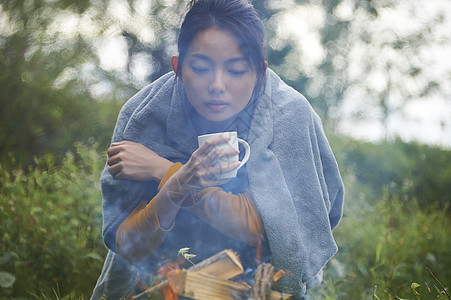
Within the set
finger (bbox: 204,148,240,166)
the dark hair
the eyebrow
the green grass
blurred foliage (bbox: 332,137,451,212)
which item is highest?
the dark hair

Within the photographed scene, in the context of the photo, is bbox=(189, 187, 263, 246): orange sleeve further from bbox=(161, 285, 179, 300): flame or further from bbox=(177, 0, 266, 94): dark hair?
bbox=(177, 0, 266, 94): dark hair

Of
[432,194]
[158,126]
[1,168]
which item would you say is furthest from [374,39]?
[432,194]

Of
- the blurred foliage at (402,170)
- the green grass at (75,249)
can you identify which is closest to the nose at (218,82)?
the green grass at (75,249)

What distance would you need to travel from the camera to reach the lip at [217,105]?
0.93 m

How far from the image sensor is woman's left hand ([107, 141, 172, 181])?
0.95m

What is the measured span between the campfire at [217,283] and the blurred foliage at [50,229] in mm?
567

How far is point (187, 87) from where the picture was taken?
37.4 inches

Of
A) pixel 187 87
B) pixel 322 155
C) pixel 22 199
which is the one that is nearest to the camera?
pixel 187 87

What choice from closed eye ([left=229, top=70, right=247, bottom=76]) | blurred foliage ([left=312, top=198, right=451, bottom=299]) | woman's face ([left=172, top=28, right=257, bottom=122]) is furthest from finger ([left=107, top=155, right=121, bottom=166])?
blurred foliage ([left=312, top=198, right=451, bottom=299])

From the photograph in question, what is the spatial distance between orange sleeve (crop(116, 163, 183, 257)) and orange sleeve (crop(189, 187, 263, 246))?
0.28ft

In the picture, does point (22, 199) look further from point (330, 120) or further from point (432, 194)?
point (432, 194)

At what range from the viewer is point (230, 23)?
90 centimetres

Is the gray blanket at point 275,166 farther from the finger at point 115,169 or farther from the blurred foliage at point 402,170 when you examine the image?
the blurred foliage at point 402,170

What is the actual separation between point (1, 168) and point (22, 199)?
162 mm
